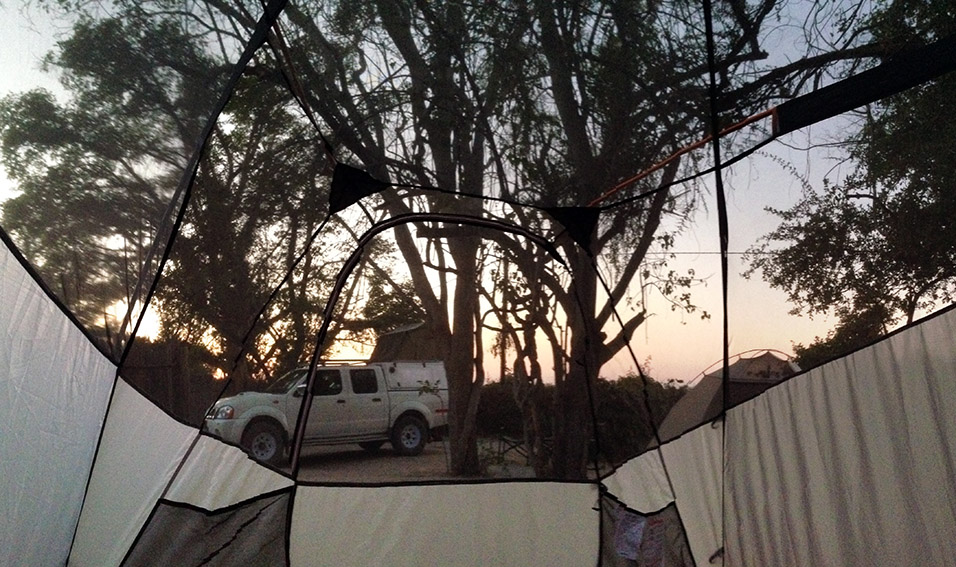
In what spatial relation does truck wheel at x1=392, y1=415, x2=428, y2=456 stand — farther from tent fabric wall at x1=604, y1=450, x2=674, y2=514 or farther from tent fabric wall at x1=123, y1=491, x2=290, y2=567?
tent fabric wall at x1=604, y1=450, x2=674, y2=514

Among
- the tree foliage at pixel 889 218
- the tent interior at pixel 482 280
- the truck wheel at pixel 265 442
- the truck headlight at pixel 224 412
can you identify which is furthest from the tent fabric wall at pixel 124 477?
the tree foliage at pixel 889 218

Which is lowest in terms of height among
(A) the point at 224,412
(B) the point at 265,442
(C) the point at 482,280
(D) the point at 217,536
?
(D) the point at 217,536

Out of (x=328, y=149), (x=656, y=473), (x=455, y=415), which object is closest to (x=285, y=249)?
(x=328, y=149)

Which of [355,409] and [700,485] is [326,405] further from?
[700,485]

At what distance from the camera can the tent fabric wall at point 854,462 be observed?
261 centimetres

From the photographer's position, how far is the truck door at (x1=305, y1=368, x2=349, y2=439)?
3.57 m

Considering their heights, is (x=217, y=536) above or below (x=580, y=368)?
below

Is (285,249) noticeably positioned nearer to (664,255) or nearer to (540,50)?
(540,50)

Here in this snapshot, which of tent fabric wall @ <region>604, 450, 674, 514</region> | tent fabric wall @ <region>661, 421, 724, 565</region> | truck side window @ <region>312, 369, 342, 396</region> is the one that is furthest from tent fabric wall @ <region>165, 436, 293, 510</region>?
tent fabric wall @ <region>661, 421, 724, 565</region>

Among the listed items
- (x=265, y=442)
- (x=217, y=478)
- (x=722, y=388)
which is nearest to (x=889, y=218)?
(x=722, y=388)

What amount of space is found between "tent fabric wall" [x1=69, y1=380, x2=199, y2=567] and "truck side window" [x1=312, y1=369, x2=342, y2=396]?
61cm

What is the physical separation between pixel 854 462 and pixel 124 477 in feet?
8.71

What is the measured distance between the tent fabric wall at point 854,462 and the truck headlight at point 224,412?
2071 millimetres

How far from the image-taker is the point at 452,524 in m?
3.71
